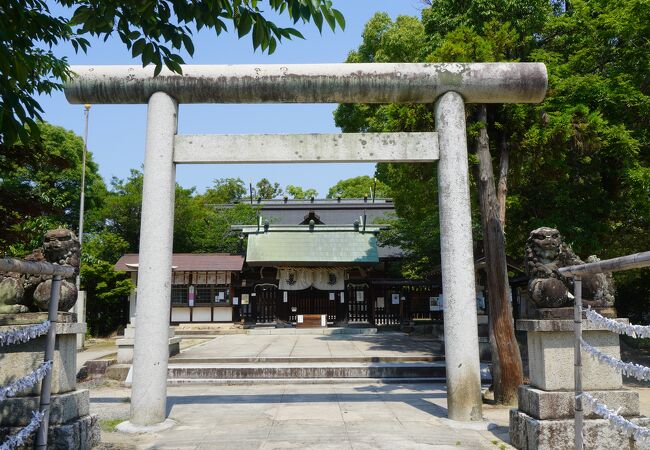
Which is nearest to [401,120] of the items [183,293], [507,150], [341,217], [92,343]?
[507,150]

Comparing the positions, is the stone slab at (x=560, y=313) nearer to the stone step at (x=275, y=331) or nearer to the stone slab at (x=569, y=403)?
the stone slab at (x=569, y=403)

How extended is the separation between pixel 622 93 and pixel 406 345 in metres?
10.5

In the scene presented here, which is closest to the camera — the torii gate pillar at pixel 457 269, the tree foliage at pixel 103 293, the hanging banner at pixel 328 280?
the torii gate pillar at pixel 457 269

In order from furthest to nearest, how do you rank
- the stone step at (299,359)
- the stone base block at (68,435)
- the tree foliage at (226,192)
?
the tree foliage at (226,192) → the stone step at (299,359) → the stone base block at (68,435)

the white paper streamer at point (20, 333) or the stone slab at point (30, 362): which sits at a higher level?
the white paper streamer at point (20, 333)

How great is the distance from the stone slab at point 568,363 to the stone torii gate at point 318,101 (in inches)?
68.0

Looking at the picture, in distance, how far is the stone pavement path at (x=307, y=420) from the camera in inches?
238

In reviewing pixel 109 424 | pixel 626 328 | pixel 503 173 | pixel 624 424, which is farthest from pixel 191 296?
pixel 624 424

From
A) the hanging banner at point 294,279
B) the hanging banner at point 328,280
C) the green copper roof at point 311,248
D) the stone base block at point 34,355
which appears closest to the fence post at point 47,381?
the stone base block at point 34,355

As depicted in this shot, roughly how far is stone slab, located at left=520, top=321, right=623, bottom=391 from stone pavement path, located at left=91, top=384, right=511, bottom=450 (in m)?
1.07

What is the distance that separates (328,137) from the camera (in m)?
7.72

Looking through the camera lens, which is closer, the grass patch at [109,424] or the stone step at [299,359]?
the grass patch at [109,424]

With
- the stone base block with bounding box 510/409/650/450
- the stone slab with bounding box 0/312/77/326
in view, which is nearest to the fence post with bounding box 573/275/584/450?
the stone base block with bounding box 510/409/650/450

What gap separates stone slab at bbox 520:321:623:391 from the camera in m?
5.57
